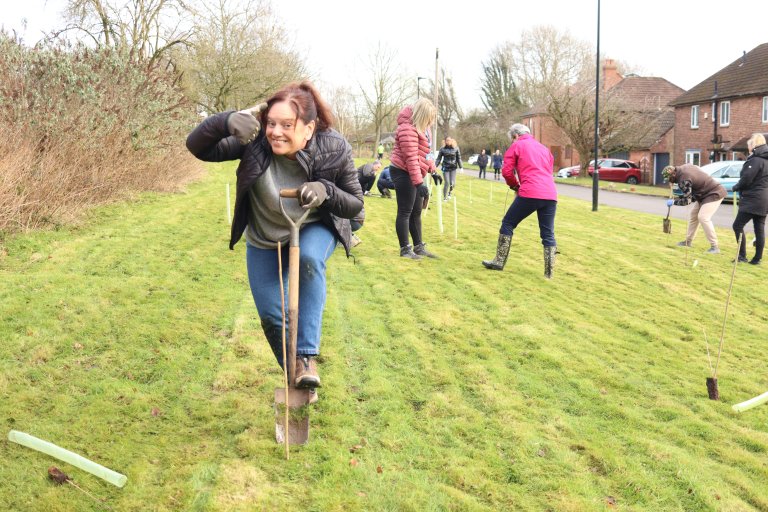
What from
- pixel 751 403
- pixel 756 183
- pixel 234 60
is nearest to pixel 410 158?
pixel 751 403

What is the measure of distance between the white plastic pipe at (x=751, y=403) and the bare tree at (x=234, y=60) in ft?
105

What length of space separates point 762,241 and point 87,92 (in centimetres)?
1164

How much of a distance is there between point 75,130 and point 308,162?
9414 millimetres

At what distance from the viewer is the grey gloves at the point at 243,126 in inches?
135

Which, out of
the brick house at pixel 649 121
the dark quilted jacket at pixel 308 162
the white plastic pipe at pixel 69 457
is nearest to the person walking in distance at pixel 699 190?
the dark quilted jacket at pixel 308 162

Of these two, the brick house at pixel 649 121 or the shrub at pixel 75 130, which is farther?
the brick house at pixel 649 121

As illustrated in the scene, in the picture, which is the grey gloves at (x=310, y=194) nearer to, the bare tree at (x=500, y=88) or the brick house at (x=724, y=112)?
the brick house at (x=724, y=112)

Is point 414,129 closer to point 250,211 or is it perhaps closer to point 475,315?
point 475,315

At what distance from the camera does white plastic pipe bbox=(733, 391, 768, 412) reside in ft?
15.5

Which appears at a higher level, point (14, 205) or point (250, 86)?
point (250, 86)

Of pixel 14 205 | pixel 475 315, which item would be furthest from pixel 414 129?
pixel 14 205

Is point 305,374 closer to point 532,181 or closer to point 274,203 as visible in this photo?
point 274,203

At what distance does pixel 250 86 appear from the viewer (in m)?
36.2

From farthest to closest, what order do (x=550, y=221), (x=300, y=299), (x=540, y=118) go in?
(x=540, y=118) → (x=550, y=221) → (x=300, y=299)
